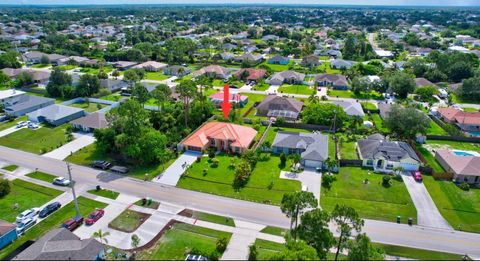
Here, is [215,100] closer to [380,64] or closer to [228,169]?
[228,169]

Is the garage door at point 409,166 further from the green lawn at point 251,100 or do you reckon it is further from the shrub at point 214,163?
the green lawn at point 251,100

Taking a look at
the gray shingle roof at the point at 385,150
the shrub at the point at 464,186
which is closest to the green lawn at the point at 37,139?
the gray shingle roof at the point at 385,150

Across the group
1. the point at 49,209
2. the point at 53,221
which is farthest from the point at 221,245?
the point at 49,209

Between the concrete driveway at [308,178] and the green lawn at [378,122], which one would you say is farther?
the green lawn at [378,122]

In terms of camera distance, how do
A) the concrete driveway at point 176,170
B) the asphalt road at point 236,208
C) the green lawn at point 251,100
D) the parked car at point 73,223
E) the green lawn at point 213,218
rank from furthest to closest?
the green lawn at point 251,100 < the concrete driveway at point 176,170 < the green lawn at point 213,218 < the parked car at point 73,223 < the asphalt road at point 236,208

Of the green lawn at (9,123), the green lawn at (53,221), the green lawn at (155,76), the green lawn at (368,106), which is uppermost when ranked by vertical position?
the green lawn at (155,76)

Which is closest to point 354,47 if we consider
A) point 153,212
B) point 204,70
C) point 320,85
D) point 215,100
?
point 320,85

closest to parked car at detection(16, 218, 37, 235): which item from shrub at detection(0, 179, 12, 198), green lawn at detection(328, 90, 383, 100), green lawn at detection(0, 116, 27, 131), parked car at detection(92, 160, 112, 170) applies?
shrub at detection(0, 179, 12, 198)

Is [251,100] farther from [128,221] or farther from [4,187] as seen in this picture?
[4,187]
